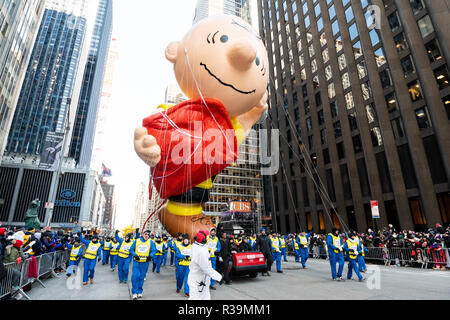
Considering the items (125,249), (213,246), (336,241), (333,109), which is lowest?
(125,249)

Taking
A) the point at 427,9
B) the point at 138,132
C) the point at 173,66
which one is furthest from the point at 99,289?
the point at 427,9

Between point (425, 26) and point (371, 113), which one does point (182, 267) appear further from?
point (425, 26)

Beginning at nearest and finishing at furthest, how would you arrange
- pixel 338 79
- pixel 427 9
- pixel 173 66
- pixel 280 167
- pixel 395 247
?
pixel 173 66 < pixel 395 247 < pixel 427 9 < pixel 338 79 < pixel 280 167

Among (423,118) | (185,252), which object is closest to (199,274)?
(185,252)

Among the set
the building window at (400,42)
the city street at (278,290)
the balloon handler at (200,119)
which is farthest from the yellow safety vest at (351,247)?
the building window at (400,42)

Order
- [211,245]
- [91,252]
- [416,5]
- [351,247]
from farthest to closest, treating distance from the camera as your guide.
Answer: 1. [416,5]
2. [91,252]
3. [351,247]
4. [211,245]

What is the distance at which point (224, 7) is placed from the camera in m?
76.5

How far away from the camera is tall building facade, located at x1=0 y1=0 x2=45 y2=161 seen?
24.3m

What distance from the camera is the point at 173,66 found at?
882cm

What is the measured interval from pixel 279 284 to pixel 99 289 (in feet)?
17.6

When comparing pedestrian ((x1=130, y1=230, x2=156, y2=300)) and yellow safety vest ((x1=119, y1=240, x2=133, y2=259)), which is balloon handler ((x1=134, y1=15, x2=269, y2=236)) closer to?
yellow safety vest ((x1=119, y1=240, x2=133, y2=259))

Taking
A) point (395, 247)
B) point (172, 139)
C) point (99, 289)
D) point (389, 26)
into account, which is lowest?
point (99, 289)

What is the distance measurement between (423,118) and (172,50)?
22.1 metres
